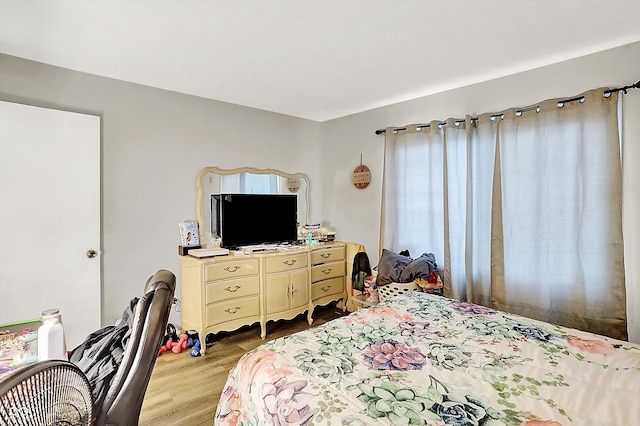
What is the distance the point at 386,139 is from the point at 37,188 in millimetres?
3171

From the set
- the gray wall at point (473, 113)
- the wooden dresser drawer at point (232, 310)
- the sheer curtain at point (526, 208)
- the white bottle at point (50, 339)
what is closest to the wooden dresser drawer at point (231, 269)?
the wooden dresser drawer at point (232, 310)

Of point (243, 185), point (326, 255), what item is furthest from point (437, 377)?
point (243, 185)

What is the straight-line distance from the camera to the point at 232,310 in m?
3.21

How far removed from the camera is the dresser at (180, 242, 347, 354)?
10.1 feet

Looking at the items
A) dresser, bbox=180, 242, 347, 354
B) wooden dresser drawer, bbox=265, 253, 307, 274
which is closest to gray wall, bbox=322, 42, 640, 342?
dresser, bbox=180, 242, 347, 354

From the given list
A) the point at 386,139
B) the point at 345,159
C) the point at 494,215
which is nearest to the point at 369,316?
the point at 494,215

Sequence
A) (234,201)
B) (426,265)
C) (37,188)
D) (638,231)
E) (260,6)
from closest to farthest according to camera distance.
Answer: (260,6) < (638,231) < (37,188) < (426,265) < (234,201)

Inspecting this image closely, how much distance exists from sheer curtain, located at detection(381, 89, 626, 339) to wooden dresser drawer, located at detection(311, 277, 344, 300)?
34.5 inches

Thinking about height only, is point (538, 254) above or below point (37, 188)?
below

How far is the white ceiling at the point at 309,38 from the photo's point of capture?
1.88 meters

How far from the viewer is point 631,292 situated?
7.68 feet

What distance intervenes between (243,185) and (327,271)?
1.37m

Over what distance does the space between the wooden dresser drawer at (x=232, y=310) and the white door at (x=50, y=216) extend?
36.4 inches

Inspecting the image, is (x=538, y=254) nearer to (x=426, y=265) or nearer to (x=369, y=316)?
(x=426, y=265)
